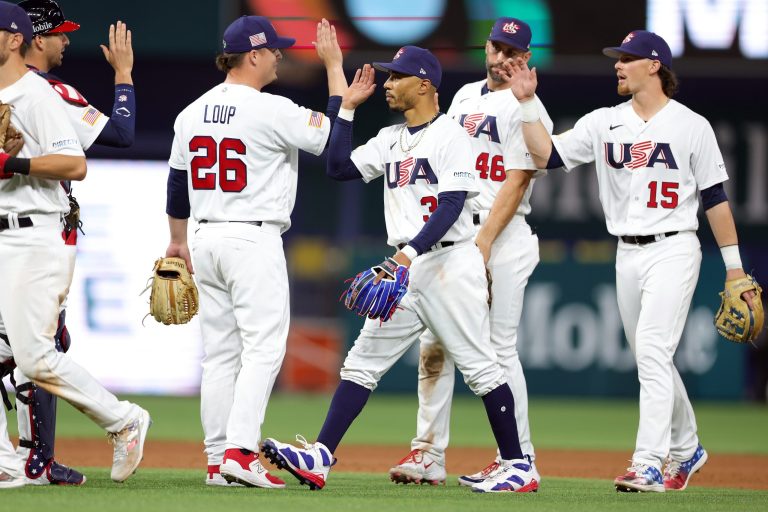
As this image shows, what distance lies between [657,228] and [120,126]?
2.53 m

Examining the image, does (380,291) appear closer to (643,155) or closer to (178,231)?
(178,231)

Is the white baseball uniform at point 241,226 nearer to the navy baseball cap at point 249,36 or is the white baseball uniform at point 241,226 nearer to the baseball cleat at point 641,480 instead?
the navy baseball cap at point 249,36

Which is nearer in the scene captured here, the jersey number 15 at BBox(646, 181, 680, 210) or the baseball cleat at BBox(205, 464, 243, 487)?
the baseball cleat at BBox(205, 464, 243, 487)

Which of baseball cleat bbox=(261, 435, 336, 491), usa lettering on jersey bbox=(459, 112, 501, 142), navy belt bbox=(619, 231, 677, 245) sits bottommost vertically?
baseball cleat bbox=(261, 435, 336, 491)

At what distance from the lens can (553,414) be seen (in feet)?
38.6

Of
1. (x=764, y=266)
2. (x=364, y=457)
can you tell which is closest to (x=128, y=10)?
(x=364, y=457)

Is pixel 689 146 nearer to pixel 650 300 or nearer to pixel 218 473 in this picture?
pixel 650 300

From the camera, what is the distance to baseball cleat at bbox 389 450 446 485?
6.05m

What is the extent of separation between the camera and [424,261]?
5.68 meters

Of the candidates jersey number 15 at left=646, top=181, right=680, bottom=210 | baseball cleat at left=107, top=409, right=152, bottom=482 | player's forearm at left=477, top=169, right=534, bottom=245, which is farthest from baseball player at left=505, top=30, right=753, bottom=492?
baseball cleat at left=107, top=409, right=152, bottom=482

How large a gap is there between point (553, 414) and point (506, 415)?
6.24m

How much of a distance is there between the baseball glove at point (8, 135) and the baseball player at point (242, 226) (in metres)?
0.76

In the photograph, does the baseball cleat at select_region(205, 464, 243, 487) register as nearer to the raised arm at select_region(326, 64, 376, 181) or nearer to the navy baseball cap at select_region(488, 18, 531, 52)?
the raised arm at select_region(326, 64, 376, 181)

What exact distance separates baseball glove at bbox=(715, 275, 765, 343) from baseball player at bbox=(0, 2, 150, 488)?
2801 mm
